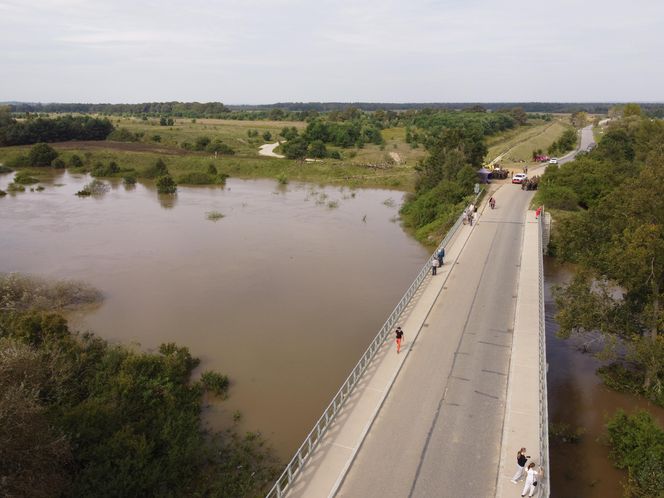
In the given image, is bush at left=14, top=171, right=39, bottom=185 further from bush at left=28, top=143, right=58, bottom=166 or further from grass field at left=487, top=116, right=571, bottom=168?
grass field at left=487, top=116, right=571, bottom=168

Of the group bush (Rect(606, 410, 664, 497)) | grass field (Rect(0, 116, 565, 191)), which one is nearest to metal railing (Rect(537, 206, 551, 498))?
bush (Rect(606, 410, 664, 497))

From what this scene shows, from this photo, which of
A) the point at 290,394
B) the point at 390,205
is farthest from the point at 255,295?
the point at 390,205

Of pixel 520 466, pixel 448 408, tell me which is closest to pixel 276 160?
pixel 448 408

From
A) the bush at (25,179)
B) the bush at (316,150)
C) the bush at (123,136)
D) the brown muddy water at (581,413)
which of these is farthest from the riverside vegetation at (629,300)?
the bush at (123,136)

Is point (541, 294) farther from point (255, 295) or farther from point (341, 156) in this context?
point (341, 156)

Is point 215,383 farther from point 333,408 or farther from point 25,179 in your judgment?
point 25,179

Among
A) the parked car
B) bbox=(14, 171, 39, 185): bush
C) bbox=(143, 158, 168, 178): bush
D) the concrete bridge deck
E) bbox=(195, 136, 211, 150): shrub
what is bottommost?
the concrete bridge deck
